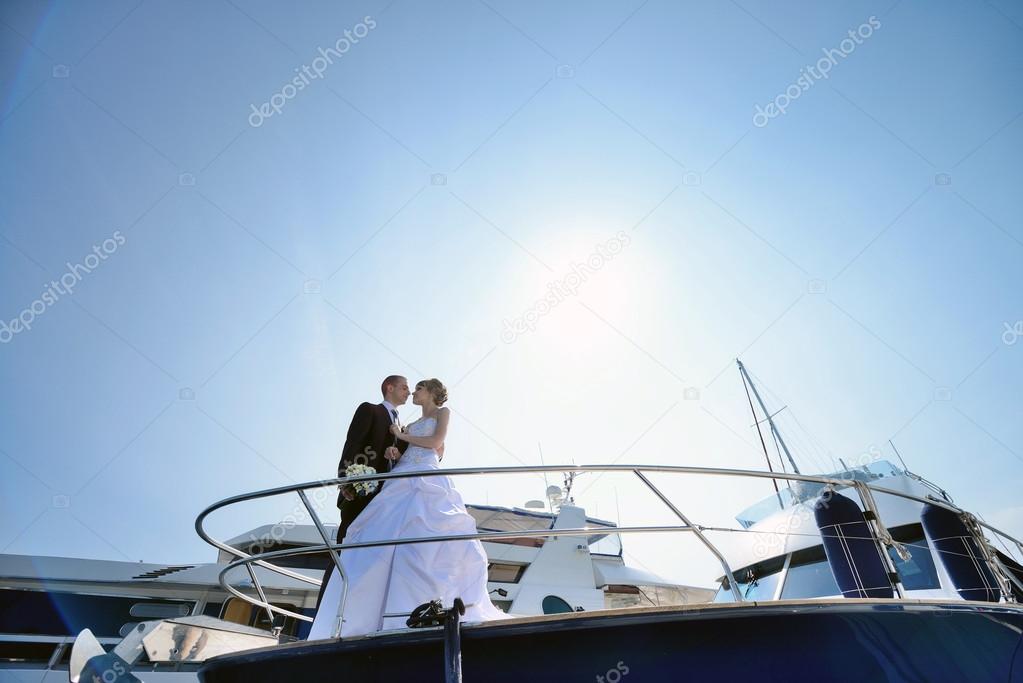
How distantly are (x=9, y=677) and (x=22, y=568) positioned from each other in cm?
234

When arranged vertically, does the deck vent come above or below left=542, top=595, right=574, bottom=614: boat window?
above

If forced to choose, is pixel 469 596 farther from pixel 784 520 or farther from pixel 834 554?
pixel 784 520

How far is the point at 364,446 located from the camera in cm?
328

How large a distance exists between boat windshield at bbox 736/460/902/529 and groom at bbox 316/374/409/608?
549cm

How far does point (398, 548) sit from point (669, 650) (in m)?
1.32

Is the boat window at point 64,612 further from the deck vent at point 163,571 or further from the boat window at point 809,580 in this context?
the boat window at point 809,580

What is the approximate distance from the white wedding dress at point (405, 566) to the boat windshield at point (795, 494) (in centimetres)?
544

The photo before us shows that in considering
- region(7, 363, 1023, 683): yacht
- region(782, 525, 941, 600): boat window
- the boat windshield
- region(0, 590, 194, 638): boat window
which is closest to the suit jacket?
region(7, 363, 1023, 683): yacht

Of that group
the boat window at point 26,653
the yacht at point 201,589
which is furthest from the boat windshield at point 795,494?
the boat window at point 26,653

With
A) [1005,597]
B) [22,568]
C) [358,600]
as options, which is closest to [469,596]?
[358,600]

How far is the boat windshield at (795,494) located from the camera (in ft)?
22.5

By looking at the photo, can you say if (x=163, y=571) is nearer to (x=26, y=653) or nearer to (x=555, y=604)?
(x=26, y=653)

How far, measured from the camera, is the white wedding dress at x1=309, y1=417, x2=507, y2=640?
2547mm

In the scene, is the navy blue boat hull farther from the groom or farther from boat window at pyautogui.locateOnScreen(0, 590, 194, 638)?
boat window at pyautogui.locateOnScreen(0, 590, 194, 638)
